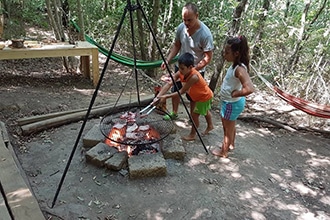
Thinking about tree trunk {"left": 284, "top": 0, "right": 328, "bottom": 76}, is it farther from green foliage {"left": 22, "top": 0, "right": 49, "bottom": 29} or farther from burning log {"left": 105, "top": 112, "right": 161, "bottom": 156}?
green foliage {"left": 22, "top": 0, "right": 49, "bottom": 29}

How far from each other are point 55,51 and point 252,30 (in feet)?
9.07

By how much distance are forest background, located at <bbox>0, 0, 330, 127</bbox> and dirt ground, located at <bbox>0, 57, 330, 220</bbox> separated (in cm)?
80

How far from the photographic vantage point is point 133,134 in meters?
2.28

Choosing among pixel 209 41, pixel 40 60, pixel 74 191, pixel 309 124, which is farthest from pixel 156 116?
pixel 40 60

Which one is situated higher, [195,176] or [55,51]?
[55,51]

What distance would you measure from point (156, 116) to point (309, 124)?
5.67 feet

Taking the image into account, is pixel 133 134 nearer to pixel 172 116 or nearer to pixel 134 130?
pixel 134 130

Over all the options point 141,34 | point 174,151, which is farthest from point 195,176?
point 141,34

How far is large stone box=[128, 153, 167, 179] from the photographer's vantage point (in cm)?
196

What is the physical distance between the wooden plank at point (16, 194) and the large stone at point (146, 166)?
0.66m

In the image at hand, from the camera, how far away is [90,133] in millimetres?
2359

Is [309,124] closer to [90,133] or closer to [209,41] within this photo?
[209,41]

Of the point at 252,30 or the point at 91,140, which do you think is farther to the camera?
the point at 252,30

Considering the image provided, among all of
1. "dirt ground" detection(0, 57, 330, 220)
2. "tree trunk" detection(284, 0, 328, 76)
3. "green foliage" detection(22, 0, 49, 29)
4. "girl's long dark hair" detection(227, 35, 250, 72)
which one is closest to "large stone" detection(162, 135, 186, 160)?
"dirt ground" detection(0, 57, 330, 220)
